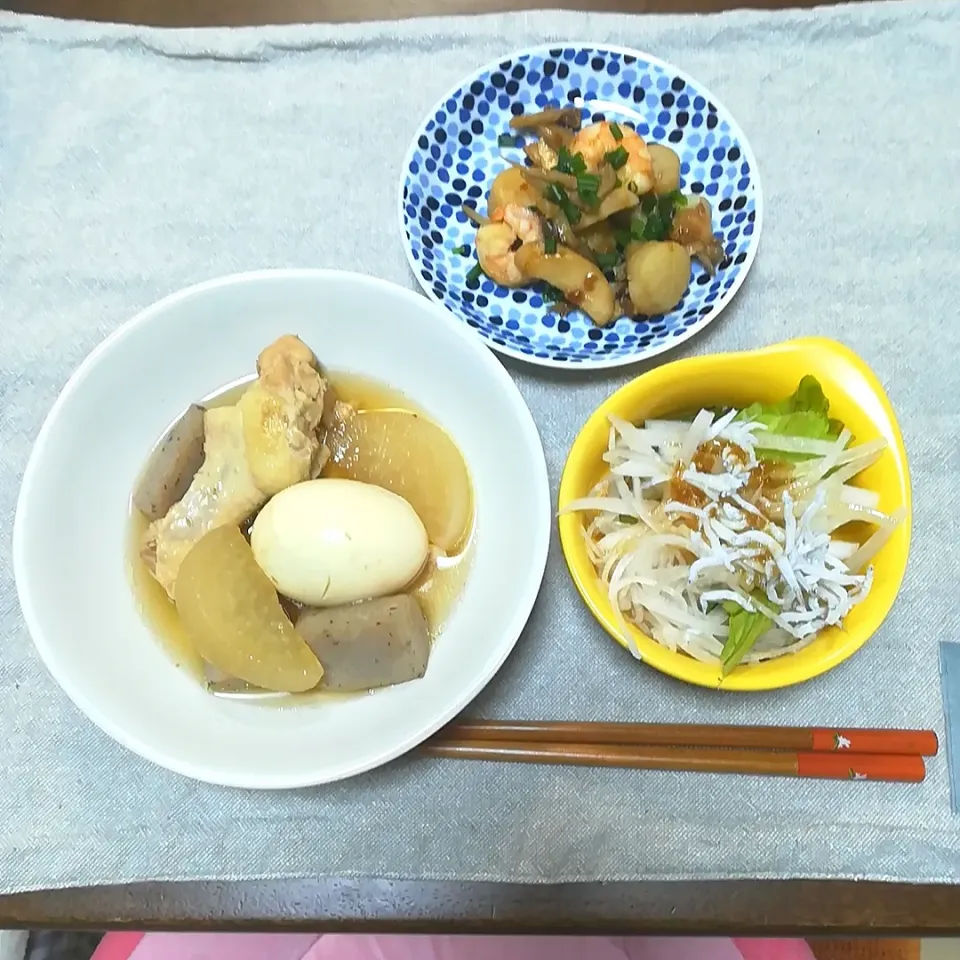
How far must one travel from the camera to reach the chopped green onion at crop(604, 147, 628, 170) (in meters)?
1.12

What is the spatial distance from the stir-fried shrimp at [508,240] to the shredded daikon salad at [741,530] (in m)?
0.31

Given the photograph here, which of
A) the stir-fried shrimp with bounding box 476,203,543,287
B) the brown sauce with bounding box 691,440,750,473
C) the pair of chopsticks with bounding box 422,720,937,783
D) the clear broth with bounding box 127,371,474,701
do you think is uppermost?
the stir-fried shrimp with bounding box 476,203,543,287

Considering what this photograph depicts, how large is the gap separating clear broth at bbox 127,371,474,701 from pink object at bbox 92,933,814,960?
0.49 m

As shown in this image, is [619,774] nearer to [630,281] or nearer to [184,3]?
[630,281]

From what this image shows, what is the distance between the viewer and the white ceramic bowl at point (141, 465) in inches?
34.5

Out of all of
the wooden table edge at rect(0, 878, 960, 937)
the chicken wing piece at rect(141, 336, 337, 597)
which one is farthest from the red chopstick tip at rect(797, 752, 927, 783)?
the chicken wing piece at rect(141, 336, 337, 597)

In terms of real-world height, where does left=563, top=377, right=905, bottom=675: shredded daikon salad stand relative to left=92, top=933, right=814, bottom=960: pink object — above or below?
above

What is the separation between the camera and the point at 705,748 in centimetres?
100

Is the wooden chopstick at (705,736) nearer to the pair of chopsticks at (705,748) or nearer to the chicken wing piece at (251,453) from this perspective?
the pair of chopsticks at (705,748)

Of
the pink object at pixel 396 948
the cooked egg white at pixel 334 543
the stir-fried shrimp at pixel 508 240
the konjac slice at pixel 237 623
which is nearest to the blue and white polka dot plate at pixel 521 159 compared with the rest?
the stir-fried shrimp at pixel 508 240

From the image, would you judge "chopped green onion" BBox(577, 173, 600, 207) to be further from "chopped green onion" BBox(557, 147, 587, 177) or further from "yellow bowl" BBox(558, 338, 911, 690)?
"yellow bowl" BBox(558, 338, 911, 690)

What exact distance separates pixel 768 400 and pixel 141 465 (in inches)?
31.4

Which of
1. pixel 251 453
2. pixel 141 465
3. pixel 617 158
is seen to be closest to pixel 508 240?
pixel 617 158

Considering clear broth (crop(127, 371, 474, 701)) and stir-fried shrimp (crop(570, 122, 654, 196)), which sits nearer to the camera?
clear broth (crop(127, 371, 474, 701))
